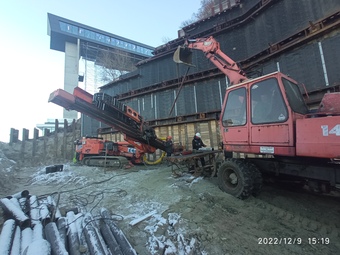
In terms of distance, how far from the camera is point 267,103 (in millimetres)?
4141

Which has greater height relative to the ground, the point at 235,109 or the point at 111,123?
the point at 111,123

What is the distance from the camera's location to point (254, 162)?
4875 mm

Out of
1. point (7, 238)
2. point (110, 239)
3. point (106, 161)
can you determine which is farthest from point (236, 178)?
point (106, 161)

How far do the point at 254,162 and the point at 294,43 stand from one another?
6536 mm

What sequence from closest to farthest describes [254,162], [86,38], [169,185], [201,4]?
[254,162], [169,185], [201,4], [86,38]

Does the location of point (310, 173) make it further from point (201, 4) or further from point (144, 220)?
point (201, 4)

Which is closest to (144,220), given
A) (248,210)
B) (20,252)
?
(20,252)

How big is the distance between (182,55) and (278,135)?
477 cm

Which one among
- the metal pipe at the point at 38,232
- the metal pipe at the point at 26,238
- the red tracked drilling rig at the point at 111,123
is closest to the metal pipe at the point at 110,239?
the metal pipe at the point at 38,232

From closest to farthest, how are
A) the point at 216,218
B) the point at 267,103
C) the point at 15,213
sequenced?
the point at 15,213 < the point at 216,218 < the point at 267,103

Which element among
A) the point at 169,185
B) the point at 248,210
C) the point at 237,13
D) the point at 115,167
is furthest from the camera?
the point at 237,13
